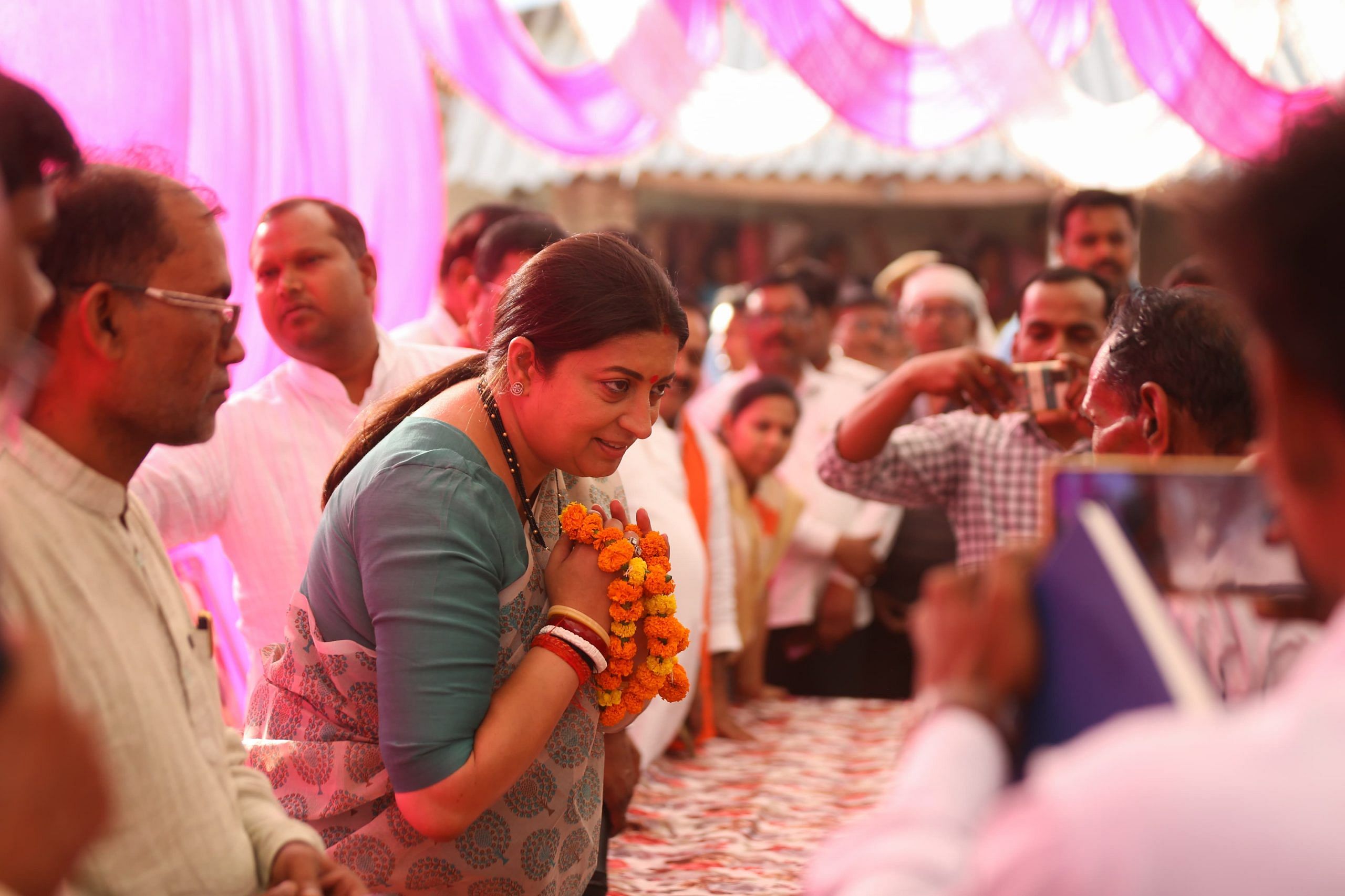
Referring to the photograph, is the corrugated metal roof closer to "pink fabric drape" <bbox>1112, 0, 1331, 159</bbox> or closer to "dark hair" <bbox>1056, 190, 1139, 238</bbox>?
"pink fabric drape" <bbox>1112, 0, 1331, 159</bbox>

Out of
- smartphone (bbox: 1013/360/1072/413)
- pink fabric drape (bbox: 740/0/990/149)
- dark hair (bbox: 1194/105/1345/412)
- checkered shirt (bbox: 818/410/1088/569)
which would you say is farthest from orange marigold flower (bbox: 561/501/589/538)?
pink fabric drape (bbox: 740/0/990/149)

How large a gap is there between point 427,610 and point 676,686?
515 millimetres

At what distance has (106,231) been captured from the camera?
1415mm

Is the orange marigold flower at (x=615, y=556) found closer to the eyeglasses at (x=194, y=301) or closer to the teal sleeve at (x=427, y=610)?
the teal sleeve at (x=427, y=610)

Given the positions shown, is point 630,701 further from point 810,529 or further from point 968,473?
point 810,529

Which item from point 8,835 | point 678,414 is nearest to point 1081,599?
point 8,835

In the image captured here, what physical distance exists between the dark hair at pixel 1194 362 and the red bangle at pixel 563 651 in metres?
0.96

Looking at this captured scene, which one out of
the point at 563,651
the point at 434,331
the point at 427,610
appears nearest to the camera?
the point at 427,610

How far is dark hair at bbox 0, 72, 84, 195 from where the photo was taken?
1186 mm

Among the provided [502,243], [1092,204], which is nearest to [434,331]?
[502,243]

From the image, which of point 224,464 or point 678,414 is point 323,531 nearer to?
point 224,464

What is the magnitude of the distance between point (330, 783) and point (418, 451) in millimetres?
518

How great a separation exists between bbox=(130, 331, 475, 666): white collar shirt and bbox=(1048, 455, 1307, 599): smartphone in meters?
1.90

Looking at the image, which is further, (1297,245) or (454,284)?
(454,284)
